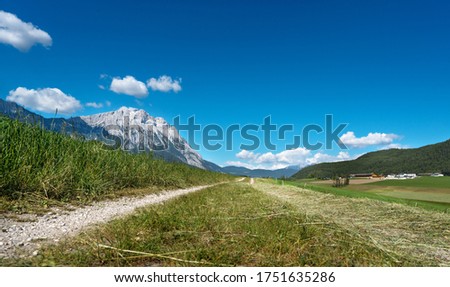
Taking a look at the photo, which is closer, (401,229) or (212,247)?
(212,247)

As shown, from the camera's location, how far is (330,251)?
3080mm

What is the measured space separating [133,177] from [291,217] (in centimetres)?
942

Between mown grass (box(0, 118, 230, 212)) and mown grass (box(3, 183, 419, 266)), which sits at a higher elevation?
mown grass (box(0, 118, 230, 212))

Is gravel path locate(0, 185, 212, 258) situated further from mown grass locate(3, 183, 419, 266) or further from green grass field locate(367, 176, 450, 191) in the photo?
green grass field locate(367, 176, 450, 191)

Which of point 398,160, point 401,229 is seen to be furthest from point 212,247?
point 398,160

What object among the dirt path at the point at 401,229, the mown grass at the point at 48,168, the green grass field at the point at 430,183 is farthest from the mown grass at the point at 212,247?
the green grass field at the point at 430,183

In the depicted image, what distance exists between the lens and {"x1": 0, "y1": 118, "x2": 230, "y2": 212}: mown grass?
633cm

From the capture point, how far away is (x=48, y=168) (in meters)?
7.63

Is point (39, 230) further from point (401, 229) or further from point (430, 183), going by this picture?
point (430, 183)

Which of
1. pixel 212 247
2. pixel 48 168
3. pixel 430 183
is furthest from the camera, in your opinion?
pixel 430 183

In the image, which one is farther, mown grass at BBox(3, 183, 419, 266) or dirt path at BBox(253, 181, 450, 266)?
dirt path at BBox(253, 181, 450, 266)

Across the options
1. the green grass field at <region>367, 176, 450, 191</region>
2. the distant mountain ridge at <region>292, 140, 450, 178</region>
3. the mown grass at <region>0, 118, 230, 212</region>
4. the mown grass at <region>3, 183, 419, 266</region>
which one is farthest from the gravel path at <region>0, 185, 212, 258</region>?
the distant mountain ridge at <region>292, 140, 450, 178</region>

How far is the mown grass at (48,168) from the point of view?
6332 millimetres
